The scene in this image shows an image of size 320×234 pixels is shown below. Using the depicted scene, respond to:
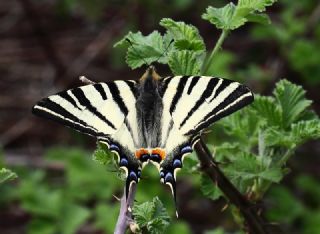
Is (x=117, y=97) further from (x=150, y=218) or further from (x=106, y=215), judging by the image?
(x=106, y=215)

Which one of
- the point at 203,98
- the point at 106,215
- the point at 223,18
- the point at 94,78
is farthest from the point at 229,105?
the point at 94,78

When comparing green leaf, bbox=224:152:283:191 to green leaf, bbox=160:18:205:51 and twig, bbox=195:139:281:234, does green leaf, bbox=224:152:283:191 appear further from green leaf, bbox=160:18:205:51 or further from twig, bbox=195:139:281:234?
green leaf, bbox=160:18:205:51

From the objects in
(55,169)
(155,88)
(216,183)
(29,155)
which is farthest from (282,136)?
(29,155)

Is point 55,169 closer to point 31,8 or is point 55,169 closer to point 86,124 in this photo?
point 31,8

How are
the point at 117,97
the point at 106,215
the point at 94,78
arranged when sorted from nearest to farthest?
1. the point at 117,97
2. the point at 106,215
3. the point at 94,78

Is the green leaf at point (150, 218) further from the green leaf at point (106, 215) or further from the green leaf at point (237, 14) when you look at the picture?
the green leaf at point (106, 215)
